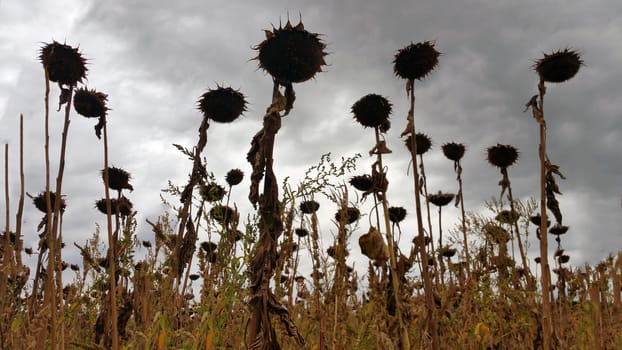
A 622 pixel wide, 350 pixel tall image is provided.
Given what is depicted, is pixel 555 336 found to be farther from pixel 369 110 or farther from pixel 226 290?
pixel 226 290

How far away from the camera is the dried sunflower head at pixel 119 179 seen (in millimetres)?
4844

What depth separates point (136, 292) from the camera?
2.87m

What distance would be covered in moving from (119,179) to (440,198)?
558 centimetres

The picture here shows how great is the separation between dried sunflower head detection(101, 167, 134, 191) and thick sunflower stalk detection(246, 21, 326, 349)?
10.4 feet

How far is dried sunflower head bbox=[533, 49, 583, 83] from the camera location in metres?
3.64

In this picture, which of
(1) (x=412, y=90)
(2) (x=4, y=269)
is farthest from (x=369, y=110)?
(2) (x=4, y=269)

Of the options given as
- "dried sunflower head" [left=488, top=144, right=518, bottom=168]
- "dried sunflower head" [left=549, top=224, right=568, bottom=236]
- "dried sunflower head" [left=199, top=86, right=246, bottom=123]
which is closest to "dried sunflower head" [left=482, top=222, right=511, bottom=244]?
"dried sunflower head" [left=488, top=144, right=518, bottom=168]

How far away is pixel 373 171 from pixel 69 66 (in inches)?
82.0

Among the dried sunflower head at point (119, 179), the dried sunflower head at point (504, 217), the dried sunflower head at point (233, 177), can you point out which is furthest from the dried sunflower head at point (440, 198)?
the dried sunflower head at point (119, 179)

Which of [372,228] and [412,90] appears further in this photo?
[412,90]

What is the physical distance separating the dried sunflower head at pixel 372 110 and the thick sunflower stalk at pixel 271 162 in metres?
1.63

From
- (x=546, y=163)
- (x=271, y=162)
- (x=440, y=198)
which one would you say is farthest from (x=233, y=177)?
(x=271, y=162)

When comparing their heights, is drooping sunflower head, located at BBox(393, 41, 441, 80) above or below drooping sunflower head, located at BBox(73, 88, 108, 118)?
above

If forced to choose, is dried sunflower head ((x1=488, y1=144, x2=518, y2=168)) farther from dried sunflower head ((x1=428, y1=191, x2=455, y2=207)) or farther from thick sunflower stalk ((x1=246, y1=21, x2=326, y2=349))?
thick sunflower stalk ((x1=246, y1=21, x2=326, y2=349))
